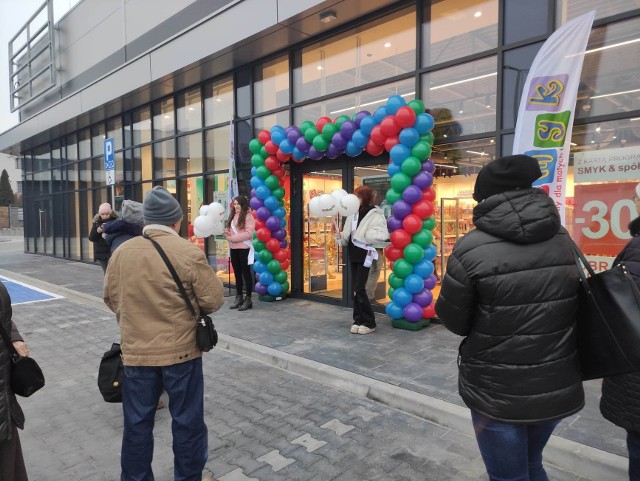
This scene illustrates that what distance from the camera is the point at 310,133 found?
7.49m

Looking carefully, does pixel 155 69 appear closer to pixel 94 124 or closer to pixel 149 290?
pixel 94 124

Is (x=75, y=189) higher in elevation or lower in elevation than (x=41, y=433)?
higher

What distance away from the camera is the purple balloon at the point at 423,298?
20.9 feet

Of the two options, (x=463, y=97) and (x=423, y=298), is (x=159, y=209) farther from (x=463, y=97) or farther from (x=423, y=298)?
(x=463, y=97)

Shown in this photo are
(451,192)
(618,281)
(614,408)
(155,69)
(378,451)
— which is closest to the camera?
(618,281)

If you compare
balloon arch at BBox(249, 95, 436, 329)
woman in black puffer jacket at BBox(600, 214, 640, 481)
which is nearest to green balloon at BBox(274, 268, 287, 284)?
balloon arch at BBox(249, 95, 436, 329)

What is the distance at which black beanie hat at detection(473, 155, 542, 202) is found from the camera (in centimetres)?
196

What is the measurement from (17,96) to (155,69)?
42.8 ft

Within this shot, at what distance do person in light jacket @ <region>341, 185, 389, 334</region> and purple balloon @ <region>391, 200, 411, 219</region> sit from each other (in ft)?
0.72

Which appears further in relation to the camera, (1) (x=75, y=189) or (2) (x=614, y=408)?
(1) (x=75, y=189)

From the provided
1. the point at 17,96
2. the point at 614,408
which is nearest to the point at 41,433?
the point at 614,408

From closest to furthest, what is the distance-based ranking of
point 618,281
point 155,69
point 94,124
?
1. point 618,281
2. point 155,69
3. point 94,124

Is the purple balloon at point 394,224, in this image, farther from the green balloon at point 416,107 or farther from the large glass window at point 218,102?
the large glass window at point 218,102

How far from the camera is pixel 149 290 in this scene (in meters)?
2.62
